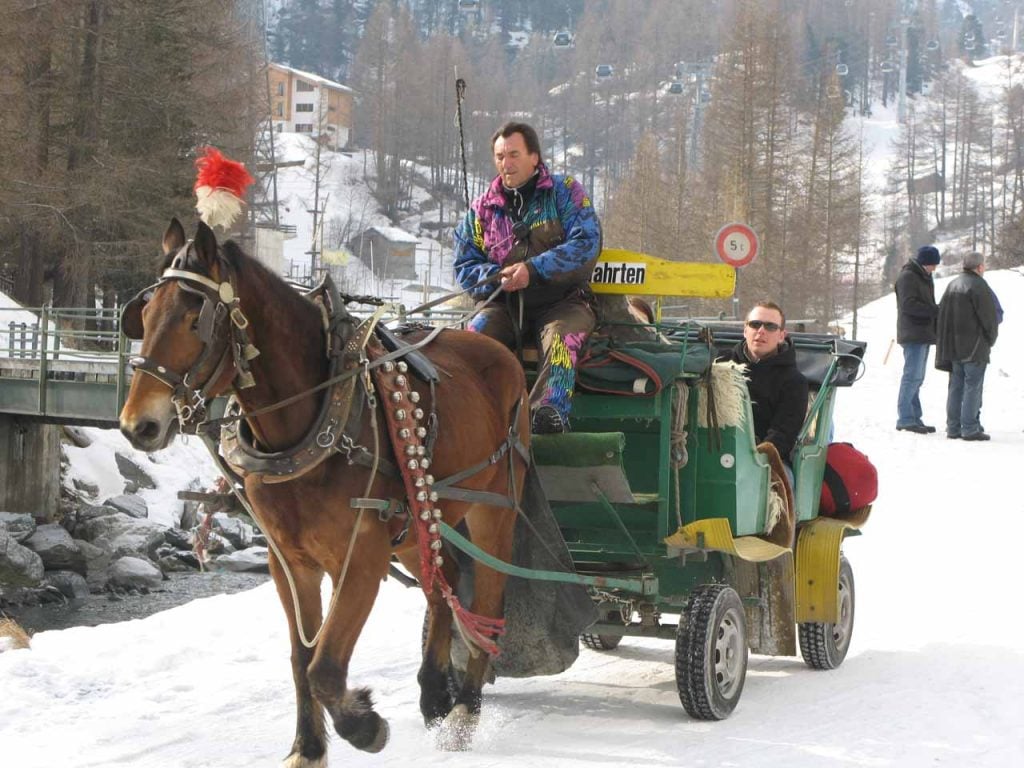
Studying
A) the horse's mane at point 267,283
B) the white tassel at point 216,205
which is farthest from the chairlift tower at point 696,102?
the white tassel at point 216,205

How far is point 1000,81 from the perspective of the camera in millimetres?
127312

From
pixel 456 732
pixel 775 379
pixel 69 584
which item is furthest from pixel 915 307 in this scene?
pixel 69 584

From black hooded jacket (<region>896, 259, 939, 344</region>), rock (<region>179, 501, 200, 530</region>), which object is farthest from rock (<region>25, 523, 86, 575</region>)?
black hooded jacket (<region>896, 259, 939, 344</region>)

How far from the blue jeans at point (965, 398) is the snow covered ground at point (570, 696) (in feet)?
19.8

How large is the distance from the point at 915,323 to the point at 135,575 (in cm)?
1189

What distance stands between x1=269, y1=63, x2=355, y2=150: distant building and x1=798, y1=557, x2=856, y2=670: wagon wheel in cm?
10939

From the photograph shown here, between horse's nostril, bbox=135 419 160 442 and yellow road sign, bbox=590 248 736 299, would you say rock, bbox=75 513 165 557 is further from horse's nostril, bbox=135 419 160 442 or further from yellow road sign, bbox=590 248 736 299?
horse's nostril, bbox=135 419 160 442

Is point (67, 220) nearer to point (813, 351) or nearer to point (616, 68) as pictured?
point (813, 351)

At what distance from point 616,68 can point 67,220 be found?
99.3 meters

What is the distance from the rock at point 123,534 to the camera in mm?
21875

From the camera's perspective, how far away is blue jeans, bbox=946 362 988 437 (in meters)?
16.2

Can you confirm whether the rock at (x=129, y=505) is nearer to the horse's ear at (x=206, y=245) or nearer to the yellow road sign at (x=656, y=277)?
the yellow road sign at (x=656, y=277)

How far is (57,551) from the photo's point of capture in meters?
21.4

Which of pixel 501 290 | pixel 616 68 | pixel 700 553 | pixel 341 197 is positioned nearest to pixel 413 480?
pixel 501 290
